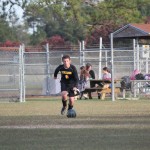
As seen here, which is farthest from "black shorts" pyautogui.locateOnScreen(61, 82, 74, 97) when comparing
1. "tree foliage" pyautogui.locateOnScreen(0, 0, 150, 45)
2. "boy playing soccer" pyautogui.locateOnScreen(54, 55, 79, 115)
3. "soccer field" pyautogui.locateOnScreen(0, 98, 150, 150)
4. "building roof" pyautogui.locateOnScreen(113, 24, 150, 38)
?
"tree foliage" pyautogui.locateOnScreen(0, 0, 150, 45)

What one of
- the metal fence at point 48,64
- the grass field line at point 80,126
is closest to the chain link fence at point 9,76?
the metal fence at point 48,64

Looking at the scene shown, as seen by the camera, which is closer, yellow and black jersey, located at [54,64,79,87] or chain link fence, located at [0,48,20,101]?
yellow and black jersey, located at [54,64,79,87]

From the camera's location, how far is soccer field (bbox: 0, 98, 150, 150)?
1347cm

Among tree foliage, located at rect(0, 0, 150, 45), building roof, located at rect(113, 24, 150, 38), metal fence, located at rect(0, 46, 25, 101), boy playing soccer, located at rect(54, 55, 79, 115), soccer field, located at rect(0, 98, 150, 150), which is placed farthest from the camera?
tree foliage, located at rect(0, 0, 150, 45)

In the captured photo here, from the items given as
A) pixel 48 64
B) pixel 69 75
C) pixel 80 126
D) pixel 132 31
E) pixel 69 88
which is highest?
pixel 132 31

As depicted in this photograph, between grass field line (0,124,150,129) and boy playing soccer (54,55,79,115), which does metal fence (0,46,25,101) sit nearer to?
boy playing soccer (54,55,79,115)

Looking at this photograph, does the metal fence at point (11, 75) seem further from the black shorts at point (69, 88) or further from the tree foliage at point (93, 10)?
the tree foliage at point (93, 10)

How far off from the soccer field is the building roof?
485 inches
